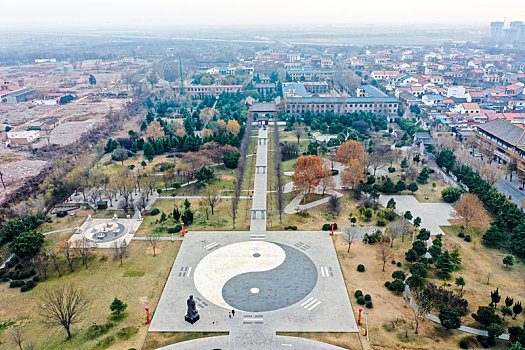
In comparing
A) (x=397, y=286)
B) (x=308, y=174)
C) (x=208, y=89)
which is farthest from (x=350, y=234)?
(x=208, y=89)

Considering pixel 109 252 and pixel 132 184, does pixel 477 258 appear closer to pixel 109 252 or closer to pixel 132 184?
pixel 109 252

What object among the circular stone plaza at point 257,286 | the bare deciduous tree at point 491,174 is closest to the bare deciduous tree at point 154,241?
the circular stone plaza at point 257,286

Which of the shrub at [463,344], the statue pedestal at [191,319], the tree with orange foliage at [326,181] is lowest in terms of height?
the statue pedestal at [191,319]

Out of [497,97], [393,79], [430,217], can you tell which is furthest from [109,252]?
[393,79]

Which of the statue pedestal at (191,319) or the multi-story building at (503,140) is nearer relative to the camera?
the statue pedestal at (191,319)

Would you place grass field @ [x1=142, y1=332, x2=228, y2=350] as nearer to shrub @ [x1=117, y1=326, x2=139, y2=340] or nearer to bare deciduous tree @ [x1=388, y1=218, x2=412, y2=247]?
shrub @ [x1=117, y1=326, x2=139, y2=340]

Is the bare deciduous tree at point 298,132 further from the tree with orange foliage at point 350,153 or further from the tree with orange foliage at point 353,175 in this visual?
the tree with orange foliage at point 353,175

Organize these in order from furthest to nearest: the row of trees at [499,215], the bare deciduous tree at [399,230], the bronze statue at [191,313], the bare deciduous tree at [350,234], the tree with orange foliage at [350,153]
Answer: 1. the tree with orange foliage at [350,153]
2. the bare deciduous tree at [350,234]
3. the bare deciduous tree at [399,230]
4. the row of trees at [499,215]
5. the bronze statue at [191,313]
